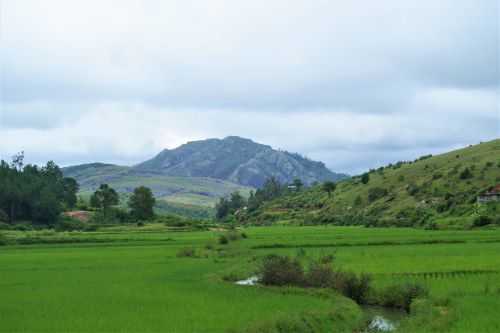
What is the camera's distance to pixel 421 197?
104812 mm

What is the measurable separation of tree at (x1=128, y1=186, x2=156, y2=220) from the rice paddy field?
68565 mm

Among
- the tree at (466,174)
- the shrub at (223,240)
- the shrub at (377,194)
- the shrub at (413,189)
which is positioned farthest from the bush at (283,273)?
the shrub at (377,194)

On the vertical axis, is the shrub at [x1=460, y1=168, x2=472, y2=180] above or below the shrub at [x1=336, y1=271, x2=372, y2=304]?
above

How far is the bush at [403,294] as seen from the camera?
82.8 feet

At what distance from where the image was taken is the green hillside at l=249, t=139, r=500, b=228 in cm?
8681

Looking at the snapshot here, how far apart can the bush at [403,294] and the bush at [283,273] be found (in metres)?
4.71

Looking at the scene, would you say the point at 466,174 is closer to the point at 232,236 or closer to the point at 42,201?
the point at 232,236

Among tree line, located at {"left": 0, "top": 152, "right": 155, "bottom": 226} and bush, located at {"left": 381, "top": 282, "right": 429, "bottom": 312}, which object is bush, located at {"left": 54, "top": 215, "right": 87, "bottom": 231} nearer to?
tree line, located at {"left": 0, "top": 152, "right": 155, "bottom": 226}

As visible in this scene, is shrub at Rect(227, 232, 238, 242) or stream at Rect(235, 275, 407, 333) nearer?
stream at Rect(235, 275, 407, 333)

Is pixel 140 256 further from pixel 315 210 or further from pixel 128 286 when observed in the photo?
pixel 315 210

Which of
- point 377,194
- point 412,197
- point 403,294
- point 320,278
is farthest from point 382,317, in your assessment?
point 377,194

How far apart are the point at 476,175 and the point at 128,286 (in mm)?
90694

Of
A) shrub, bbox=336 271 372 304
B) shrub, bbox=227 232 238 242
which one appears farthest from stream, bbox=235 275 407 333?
shrub, bbox=227 232 238 242

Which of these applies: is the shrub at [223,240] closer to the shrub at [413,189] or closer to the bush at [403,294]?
the bush at [403,294]
